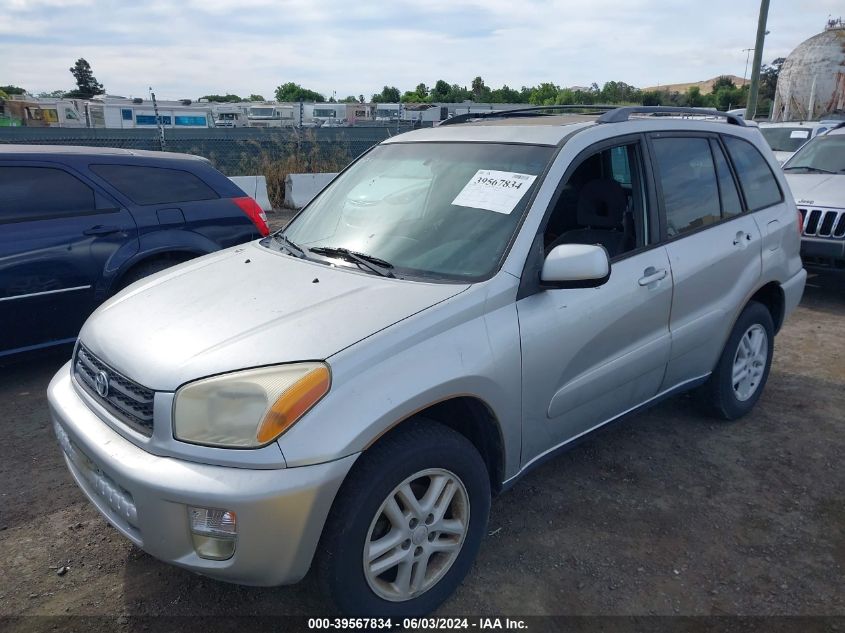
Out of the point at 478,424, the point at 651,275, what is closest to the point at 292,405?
the point at 478,424

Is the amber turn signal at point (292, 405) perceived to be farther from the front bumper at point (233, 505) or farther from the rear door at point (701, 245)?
the rear door at point (701, 245)

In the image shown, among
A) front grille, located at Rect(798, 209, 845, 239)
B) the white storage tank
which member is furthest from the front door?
the white storage tank

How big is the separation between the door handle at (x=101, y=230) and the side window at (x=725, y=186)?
13.5 feet

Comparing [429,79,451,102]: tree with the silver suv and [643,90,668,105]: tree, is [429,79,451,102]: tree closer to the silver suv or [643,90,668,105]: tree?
Result: [643,90,668,105]: tree

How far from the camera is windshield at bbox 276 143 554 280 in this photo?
278cm

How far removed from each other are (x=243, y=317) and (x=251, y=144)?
10863 millimetres

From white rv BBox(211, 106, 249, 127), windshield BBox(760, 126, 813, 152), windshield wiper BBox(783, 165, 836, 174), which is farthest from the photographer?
white rv BBox(211, 106, 249, 127)

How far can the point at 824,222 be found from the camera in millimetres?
6887

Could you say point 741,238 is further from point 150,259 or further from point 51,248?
point 51,248

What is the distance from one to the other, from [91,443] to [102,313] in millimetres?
770

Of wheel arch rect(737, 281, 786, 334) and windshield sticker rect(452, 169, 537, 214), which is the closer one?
windshield sticker rect(452, 169, 537, 214)

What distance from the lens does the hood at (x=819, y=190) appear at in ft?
23.0

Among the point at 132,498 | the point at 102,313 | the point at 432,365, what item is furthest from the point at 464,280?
the point at 102,313

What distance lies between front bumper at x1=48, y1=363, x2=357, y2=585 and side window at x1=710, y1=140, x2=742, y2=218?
2914 mm
